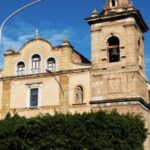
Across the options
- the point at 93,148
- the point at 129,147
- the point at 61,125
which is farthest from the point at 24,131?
the point at 129,147

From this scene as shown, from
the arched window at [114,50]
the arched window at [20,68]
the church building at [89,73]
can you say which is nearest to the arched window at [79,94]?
the church building at [89,73]

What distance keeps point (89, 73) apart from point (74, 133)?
1210 centimetres

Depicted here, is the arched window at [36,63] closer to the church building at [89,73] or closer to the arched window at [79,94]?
the church building at [89,73]

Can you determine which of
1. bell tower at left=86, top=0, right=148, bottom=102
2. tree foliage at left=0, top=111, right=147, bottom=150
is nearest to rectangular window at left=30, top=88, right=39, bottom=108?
bell tower at left=86, top=0, right=148, bottom=102

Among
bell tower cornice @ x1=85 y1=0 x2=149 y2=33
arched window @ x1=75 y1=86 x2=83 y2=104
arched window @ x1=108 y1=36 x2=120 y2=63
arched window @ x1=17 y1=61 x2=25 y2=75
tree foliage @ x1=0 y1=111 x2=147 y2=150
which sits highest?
bell tower cornice @ x1=85 y1=0 x2=149 y2=33

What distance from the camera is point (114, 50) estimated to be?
44000 millimetres

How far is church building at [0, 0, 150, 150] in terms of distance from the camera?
42.1m

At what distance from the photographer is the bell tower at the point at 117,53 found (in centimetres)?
4197

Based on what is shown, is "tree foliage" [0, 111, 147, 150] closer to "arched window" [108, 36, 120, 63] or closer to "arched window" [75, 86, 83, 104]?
"arched window" [75, 86, 83, 104]

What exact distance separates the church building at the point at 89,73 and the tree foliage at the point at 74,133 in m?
8.72

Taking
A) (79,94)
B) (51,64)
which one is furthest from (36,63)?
(79,94)

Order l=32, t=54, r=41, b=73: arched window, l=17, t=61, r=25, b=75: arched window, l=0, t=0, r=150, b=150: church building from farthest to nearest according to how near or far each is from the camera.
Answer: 1. l=17, t=61, r=25, b=75: arched window
2. l=32, t=54, r=41, b=73: arched window
3. l=0, t=0, r=150, b=150: church building

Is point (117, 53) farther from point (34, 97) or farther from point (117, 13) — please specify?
point (34, 97)

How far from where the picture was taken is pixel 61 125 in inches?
1283
